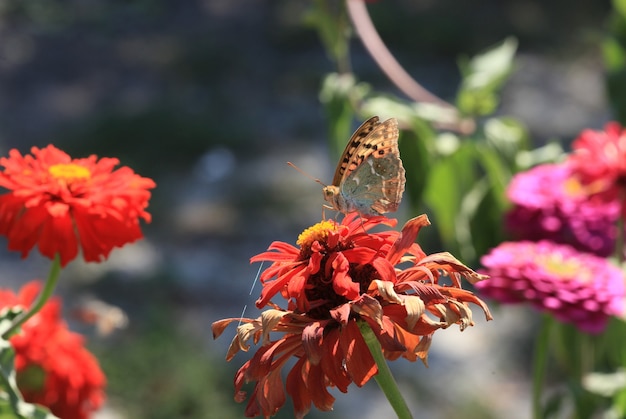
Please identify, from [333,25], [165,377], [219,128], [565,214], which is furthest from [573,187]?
[219,128]

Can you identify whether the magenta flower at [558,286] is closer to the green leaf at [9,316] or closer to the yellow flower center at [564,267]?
the yellow flower center at [564,267]

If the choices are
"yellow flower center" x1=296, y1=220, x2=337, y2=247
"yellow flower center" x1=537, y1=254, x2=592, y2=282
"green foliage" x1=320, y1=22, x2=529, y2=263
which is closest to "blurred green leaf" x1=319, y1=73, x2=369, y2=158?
"green foliage" x1=320, y1=22, x2=529, y2=263

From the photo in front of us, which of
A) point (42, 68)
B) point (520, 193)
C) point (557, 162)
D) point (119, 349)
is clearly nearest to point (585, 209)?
point (520, 193)

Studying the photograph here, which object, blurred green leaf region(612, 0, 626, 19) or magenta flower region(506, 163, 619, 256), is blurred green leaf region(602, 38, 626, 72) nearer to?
blurred green leaf region(612, 0, 626, 19)

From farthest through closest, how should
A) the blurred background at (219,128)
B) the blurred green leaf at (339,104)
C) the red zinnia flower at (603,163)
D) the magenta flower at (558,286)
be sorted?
the blurred background at (219,128), the blurred green leaf at (339,104), the red zinnia flower at (603,163), the magenta flower at (558,286)

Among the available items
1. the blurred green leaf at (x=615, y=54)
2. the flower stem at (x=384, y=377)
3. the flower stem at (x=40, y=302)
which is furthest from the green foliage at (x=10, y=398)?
the blurred green leaf at (x=615, y=54)

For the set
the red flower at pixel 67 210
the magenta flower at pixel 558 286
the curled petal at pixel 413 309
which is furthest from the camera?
the magenta flower at pixel 558 286

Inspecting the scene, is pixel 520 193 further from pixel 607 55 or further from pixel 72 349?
pixel 72 349
